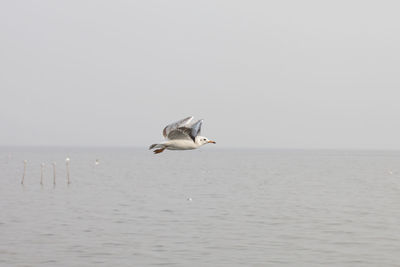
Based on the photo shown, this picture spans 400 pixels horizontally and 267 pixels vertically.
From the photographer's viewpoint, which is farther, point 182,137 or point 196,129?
point 182,137

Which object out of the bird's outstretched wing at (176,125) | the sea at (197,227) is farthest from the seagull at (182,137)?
the sea at (197,227)

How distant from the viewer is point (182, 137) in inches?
492

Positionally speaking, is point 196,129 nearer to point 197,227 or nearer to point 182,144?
point 182,144

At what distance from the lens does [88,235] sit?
5684cm

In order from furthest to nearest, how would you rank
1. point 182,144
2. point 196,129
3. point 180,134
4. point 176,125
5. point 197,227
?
point 197,227 → point 176,125 → point 180,134 → point 182,144 → point 196,129

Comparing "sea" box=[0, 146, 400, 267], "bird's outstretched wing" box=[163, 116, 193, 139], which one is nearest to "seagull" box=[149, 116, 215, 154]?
"bird's outstretched wing" box=[163, 116, 193, 139]

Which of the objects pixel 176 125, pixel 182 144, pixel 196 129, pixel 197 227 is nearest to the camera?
pixel 196 129

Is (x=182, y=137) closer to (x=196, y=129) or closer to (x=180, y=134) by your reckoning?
(x=180, y=134)

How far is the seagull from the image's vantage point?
40.1 feet

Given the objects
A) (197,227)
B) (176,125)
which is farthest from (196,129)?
(197,227)

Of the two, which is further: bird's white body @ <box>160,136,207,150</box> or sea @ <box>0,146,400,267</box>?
sea @ <box>0,146,400,267</box>

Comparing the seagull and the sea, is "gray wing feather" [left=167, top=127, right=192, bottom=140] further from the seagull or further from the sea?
the sea

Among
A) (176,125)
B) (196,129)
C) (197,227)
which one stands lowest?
(196,129)

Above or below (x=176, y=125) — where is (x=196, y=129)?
below
